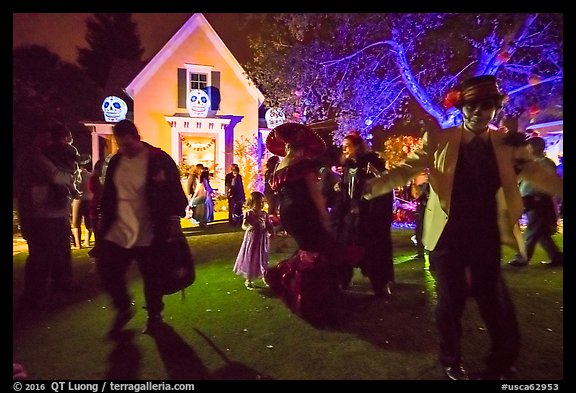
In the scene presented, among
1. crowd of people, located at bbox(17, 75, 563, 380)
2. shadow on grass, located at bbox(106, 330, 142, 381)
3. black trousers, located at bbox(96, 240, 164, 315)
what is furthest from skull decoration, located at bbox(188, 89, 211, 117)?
shadow on grass, located at bbox(106, 330, 142, 381)

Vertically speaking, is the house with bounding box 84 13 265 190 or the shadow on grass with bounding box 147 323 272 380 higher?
the house with bounding box 84 13 265 190

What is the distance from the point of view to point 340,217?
553cm

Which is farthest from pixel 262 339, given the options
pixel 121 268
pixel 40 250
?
pixel 40 250

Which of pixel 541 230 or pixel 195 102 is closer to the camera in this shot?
pixel 541 230

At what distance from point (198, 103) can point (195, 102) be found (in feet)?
0.36

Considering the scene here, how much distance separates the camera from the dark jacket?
13.6ft

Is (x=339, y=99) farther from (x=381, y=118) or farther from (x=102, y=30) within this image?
(x=102, y=30)

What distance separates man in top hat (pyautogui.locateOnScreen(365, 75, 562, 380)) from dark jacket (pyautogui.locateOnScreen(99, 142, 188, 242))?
94.1 inches

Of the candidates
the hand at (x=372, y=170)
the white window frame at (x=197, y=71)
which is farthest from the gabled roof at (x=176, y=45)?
the hand at (x=372, y=170)

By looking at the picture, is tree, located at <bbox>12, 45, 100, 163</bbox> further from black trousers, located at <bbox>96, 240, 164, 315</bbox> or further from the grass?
black trousers, located at <bbox>96, 240, 164, 315</bbox>

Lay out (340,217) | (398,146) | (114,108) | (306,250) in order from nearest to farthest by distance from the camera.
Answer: (306,250) → (340,217) → (114,108) → (398,146)

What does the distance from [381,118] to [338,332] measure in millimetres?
8903

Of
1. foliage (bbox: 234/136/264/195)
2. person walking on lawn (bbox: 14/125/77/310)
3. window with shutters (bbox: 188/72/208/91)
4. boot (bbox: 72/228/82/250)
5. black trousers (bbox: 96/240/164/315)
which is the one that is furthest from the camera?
window with shutters (bbox: 188/72/208/91)

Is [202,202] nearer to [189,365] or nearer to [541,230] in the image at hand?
[541,230]
